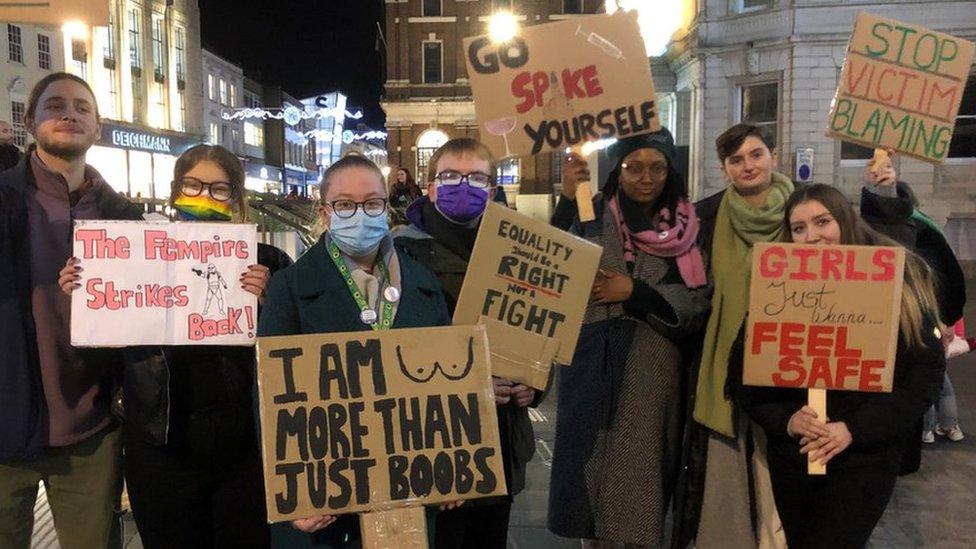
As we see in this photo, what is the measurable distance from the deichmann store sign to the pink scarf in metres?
31.1

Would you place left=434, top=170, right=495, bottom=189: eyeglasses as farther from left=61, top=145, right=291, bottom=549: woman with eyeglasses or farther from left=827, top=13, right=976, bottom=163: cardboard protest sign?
left=827, top=13, right=976, bottom=163: cardboard protest sign

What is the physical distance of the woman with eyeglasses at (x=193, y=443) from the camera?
2.82m

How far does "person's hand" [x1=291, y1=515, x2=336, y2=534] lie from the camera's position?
2.38 metres

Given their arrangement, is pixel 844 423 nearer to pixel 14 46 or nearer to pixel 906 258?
pixel 906 258

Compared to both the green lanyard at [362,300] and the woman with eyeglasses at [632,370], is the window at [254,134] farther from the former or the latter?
the green lanyard at [362,300]

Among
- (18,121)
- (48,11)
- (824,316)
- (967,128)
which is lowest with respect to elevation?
(824,316)

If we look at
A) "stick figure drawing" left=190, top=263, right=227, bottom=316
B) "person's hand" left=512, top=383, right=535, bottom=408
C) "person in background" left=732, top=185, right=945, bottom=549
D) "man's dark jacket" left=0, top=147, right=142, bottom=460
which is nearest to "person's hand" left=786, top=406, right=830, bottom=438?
"person in background" left=732, top=185, right=945, bottom=549

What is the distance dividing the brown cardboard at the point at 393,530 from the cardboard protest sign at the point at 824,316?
1341mm

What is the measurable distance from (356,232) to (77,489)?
1550mm

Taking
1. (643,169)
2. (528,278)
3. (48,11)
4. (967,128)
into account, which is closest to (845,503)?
(528,278)

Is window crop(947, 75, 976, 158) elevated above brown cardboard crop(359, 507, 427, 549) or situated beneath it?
elevated above

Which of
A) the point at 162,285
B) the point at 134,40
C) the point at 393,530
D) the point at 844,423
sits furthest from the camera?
the point at 134,40

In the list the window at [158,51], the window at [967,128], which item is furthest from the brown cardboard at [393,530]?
the window at [158,51]

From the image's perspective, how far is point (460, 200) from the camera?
325 centimetres
